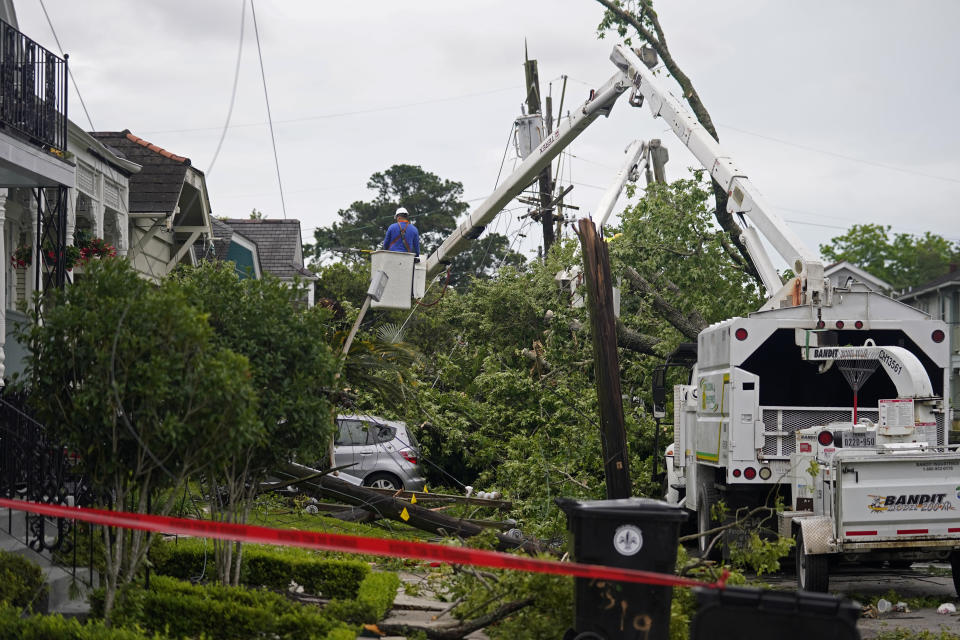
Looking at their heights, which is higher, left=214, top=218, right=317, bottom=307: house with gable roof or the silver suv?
left=214, top=218, right=317, bottom=307: house with gable roof

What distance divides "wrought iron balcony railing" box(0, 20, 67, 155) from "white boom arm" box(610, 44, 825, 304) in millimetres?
7736

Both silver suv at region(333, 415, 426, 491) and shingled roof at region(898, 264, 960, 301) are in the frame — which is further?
shingled roof at region(898, 264, 960, 301)

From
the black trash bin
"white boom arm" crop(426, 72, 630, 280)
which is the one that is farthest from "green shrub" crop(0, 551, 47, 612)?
"white boom arm" crop(426, 72, 630, 280)

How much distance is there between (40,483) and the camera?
8.27 meters

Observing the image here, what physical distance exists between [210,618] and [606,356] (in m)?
5.00

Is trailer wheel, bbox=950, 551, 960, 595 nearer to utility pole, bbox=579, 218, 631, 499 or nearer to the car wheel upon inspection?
utility pole, bbox=579, 218, 631, 499

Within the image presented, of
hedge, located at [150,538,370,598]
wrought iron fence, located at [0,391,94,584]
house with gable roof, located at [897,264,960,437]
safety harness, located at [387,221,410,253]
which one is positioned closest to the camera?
wrought iron fence, located at [0,391,94,584]

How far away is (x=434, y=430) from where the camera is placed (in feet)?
62.1

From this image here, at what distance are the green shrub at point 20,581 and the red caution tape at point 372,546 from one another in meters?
0.84

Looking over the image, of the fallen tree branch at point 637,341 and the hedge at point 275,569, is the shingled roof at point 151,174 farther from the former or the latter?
the hedge at point 275,569

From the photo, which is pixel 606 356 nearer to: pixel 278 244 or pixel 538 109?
pixel 538 109

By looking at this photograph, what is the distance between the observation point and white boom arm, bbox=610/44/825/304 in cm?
1212

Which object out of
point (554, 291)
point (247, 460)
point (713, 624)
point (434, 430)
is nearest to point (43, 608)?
point (247, 460)

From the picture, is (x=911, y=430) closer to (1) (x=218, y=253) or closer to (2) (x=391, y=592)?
(2) (x=391, y=592)
